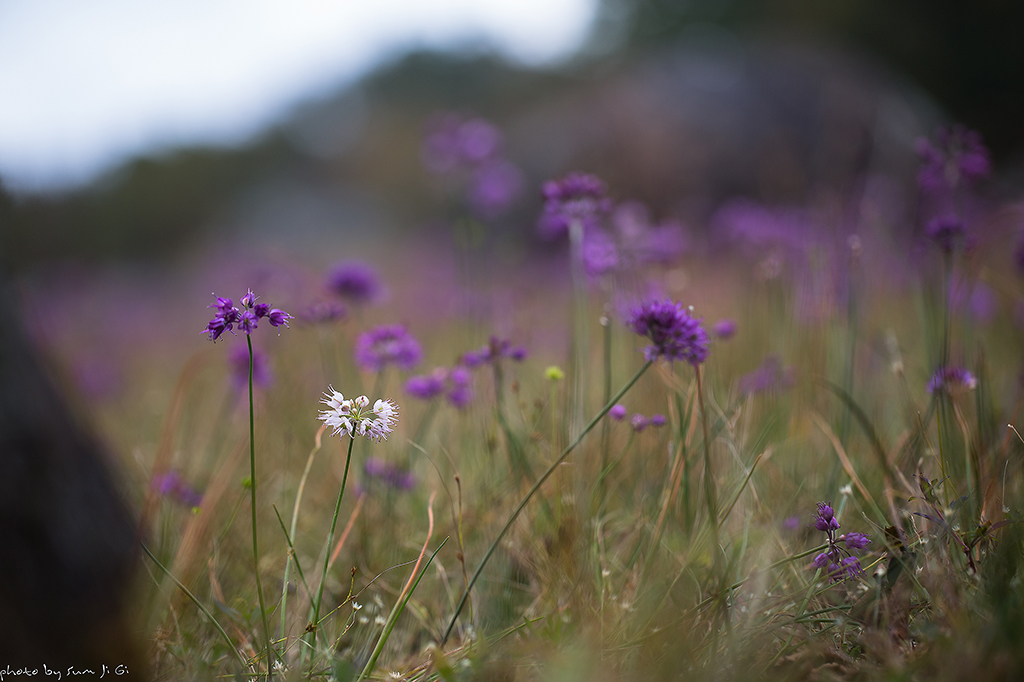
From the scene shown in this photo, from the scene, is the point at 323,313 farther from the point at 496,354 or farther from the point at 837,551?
the point at 837,551

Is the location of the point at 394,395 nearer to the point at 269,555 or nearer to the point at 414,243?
the point at 269,555

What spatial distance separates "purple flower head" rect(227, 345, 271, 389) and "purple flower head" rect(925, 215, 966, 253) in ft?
6.69

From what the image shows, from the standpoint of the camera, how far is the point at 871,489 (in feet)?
5.73

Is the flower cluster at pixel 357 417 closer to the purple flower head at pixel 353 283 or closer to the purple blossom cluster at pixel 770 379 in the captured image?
the purple flower head at pixel 353 283

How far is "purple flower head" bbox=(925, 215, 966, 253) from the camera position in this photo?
68.1 inches

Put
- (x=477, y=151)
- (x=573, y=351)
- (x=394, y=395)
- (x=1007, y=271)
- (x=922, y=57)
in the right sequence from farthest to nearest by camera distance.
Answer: (x=922, y=57) < (x=1007, y=271) < (x=477, y=151) < (x=394, y=395) < (x=573, y=351)

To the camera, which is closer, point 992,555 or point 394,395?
point 992,555

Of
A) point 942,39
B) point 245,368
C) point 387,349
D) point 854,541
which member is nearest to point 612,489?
point 854,541

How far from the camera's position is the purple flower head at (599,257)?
1.84 meters

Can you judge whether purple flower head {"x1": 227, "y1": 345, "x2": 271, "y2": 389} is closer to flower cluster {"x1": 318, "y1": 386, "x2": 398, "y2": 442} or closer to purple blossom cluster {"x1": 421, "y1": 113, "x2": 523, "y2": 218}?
flower cluster {"x1": 318, "y1": 386, "x2": 398, "y2": 442}

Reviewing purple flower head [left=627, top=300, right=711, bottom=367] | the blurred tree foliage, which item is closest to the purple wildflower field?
purple flower head [left=627, top=300, right=711, bottom=367]

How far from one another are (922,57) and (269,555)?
1431cm

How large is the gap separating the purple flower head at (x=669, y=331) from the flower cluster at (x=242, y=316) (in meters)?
0.70

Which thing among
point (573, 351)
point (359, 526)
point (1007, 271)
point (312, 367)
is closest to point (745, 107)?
point (1007, 271)
